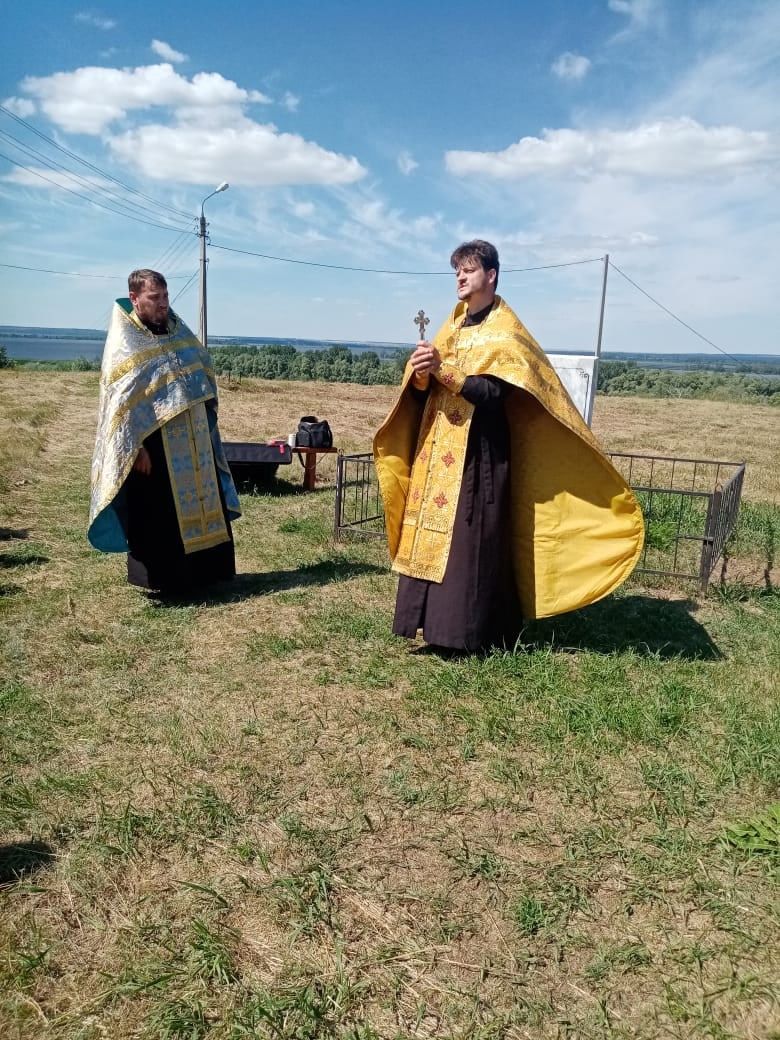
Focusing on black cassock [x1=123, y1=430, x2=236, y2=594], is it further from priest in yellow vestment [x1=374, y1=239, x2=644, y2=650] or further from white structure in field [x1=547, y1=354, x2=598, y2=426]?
white structure in field [x1=547, y1=354, x2=598, y2=426]

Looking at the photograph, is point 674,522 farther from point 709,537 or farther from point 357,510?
point 357,510

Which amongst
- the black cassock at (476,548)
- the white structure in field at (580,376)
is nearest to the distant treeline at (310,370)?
the white structure in field at (580,376)

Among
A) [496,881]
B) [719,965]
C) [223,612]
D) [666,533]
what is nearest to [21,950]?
[496,881]

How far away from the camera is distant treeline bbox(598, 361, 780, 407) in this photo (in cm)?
4012

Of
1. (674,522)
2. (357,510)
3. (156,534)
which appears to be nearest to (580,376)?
(674,522)

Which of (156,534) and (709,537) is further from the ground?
(709,537)

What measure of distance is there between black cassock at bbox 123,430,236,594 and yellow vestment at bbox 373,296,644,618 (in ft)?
5.68

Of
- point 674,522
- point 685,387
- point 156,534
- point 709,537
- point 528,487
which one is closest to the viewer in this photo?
point 528,487

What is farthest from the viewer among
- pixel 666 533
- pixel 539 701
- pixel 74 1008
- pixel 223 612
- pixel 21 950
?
pixel 666 533

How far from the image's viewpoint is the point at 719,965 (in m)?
2.45

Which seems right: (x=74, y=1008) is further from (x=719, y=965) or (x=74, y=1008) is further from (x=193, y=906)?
(x=719, y=965)

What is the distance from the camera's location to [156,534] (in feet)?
18.8

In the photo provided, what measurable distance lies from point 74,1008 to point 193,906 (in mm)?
489

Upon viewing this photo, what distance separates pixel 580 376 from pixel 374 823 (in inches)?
264
